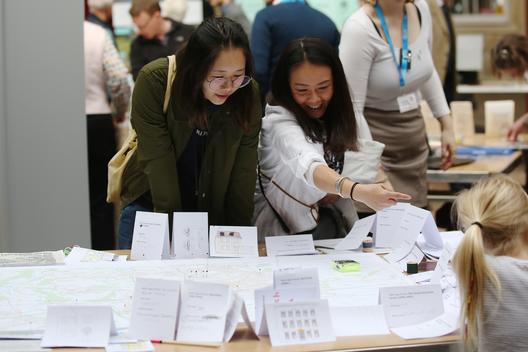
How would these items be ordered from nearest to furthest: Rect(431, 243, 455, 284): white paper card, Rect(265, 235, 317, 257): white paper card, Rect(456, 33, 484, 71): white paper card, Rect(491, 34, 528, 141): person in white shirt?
1. Rect(431, 243, 455, 284): white paper card
2. Rect(265, 235, 317, 257): white paper card
3. Rect(491, 34, 528, 141): person in white shirt
4. Rect(456, 33, 484, 71): white paper card

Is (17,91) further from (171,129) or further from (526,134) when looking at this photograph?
(526,134)

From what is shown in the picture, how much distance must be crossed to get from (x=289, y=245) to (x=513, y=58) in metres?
3.49

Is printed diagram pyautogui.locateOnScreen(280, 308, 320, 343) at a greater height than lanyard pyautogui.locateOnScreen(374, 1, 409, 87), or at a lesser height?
lesser

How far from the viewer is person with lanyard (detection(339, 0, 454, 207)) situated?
12.7 ft

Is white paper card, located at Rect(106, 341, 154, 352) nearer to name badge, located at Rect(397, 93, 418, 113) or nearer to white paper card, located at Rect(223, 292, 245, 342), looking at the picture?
white paper card, located at Rect(223, 292, 245, 342)

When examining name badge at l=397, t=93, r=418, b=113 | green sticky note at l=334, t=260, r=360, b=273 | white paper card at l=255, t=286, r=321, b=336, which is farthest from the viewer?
name badge at l=397, t=93, r=418, b=113

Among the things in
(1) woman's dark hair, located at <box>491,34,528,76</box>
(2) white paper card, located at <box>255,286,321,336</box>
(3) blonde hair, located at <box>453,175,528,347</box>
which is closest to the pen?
(2) white paper card, located at <box>255,286,321,336</box>

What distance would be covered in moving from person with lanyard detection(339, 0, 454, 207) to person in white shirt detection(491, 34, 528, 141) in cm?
204

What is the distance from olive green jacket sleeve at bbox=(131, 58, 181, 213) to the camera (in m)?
3.20

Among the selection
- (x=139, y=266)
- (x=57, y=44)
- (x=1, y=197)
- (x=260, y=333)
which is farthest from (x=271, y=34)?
(x=260, y=333)

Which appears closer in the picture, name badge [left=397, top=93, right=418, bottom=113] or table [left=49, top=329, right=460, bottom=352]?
table [left=49, top=329, right=460, bottom=352]

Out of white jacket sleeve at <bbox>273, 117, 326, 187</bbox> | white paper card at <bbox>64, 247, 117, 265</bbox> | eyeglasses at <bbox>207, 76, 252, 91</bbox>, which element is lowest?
white paper card at <bbox>64, 247, 117, 265</bbox>

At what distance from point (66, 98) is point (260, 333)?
2.10 meters

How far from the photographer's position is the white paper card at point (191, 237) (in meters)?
3.15
